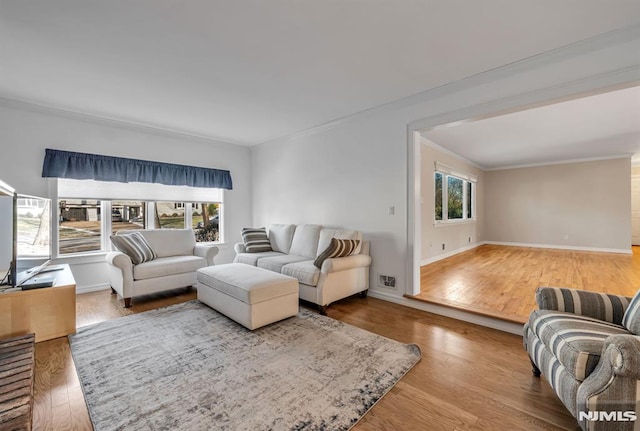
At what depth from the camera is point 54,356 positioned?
2154 mm

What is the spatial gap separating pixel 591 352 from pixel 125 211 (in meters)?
5.37

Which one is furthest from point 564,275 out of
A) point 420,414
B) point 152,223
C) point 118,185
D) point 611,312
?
point 118,185

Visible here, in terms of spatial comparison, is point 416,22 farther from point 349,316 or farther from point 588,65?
point 349,316

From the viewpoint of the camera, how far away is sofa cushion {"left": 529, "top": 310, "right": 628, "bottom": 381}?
1271 millimetres

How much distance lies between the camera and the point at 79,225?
3.88m

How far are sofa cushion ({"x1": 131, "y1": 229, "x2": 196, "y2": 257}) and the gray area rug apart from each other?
135cm

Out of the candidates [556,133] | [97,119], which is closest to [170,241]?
[97,119]

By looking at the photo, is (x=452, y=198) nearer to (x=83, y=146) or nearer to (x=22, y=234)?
(x=83, y=146)

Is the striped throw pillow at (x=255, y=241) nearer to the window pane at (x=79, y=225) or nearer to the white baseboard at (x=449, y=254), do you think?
the window pane at (x=79, y=225)

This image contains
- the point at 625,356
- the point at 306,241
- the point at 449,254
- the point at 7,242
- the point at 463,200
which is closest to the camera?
the point at 625,356

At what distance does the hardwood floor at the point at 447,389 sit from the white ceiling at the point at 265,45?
2528 millimetres

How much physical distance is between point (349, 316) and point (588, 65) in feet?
10.2

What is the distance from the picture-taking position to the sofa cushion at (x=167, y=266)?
3344 millimetres

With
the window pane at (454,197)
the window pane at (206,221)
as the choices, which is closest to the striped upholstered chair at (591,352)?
the window pane at (454,197)
